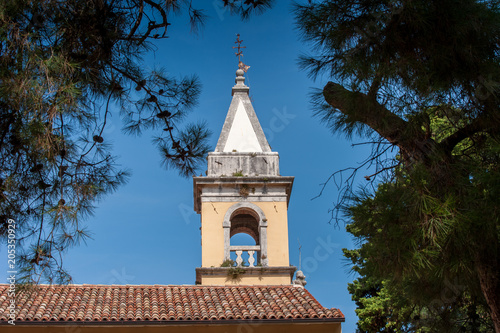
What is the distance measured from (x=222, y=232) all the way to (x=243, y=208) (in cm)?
94

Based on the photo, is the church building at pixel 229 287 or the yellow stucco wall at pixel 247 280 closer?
the church building at pixel 229 287

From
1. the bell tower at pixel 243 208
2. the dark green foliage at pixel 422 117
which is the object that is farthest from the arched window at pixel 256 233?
the dark green foliage at pixel 422 117

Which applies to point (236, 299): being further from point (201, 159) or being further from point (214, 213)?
point (201, 159)

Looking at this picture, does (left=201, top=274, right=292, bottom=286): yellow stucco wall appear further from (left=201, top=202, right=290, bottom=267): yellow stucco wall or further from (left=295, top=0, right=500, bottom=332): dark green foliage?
(left=295, top=0, right=500, bottom=332): dark green foliage

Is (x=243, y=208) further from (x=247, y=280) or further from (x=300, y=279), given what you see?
(x=300, y=279)

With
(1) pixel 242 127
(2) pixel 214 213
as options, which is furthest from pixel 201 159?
(1) pixel 242 127

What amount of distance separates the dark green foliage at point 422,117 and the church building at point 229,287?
543cm

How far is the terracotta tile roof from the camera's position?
12680 millimetres

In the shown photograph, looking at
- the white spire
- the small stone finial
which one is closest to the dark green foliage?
the small stone finial

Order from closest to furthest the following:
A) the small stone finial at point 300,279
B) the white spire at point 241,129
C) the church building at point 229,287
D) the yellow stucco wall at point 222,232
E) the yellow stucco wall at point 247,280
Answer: the church building at point 229,287
the small stone finial at point 300,279
the yellow stucco wall at point 247,280
the yellow stucco wall at point 222,232
the white spire at point 241,129

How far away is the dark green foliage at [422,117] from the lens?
542cm

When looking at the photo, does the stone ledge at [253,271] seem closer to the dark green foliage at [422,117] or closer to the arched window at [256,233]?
the arched window at [256,233]

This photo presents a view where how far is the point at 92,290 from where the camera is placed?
14.5 metres

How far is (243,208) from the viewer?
18.6 m
